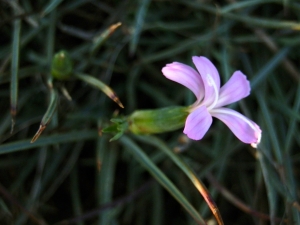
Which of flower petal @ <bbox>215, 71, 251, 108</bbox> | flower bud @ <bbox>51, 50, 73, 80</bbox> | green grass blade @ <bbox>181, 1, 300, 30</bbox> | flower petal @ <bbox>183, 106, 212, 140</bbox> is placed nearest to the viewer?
flower petal @ <bbox>183, 106, 212, 140</bbox>

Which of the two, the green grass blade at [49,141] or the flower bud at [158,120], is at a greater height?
the green grass blade at [49,141]

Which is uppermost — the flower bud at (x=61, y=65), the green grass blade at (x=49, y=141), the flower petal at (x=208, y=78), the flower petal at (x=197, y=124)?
the flower bud at (x=61, y=65)

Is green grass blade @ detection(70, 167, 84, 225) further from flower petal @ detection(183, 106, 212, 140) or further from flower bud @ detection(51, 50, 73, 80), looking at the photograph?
flower petal @ detection(183, 106, 212, 140)

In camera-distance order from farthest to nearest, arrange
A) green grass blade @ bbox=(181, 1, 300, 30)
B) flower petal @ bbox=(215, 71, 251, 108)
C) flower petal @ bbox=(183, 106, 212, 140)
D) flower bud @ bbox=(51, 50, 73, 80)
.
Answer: green grass blade @ bbox=(181, 1, 300, 30) < flower bud @ bbox=(51, 50, 73, 80) < flower petal @ bbox=(215, 71, 251, 108) < flower petal @ bbox=(183, 106, 212, 140)

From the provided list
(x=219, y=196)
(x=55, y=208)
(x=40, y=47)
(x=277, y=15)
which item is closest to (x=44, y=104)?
(x=40, y=47)

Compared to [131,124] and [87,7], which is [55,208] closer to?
[131,124]

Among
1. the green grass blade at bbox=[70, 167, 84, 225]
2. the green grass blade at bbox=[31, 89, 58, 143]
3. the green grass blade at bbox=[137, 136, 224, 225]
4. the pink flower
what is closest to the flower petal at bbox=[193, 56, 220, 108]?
the pink flower

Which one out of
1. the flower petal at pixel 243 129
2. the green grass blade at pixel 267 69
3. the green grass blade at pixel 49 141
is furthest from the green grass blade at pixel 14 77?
the green grass blade at pixel 267 69

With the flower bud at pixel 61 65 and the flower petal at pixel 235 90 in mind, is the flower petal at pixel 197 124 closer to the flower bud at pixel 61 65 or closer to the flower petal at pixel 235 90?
the flower petal at pixel 235 90
